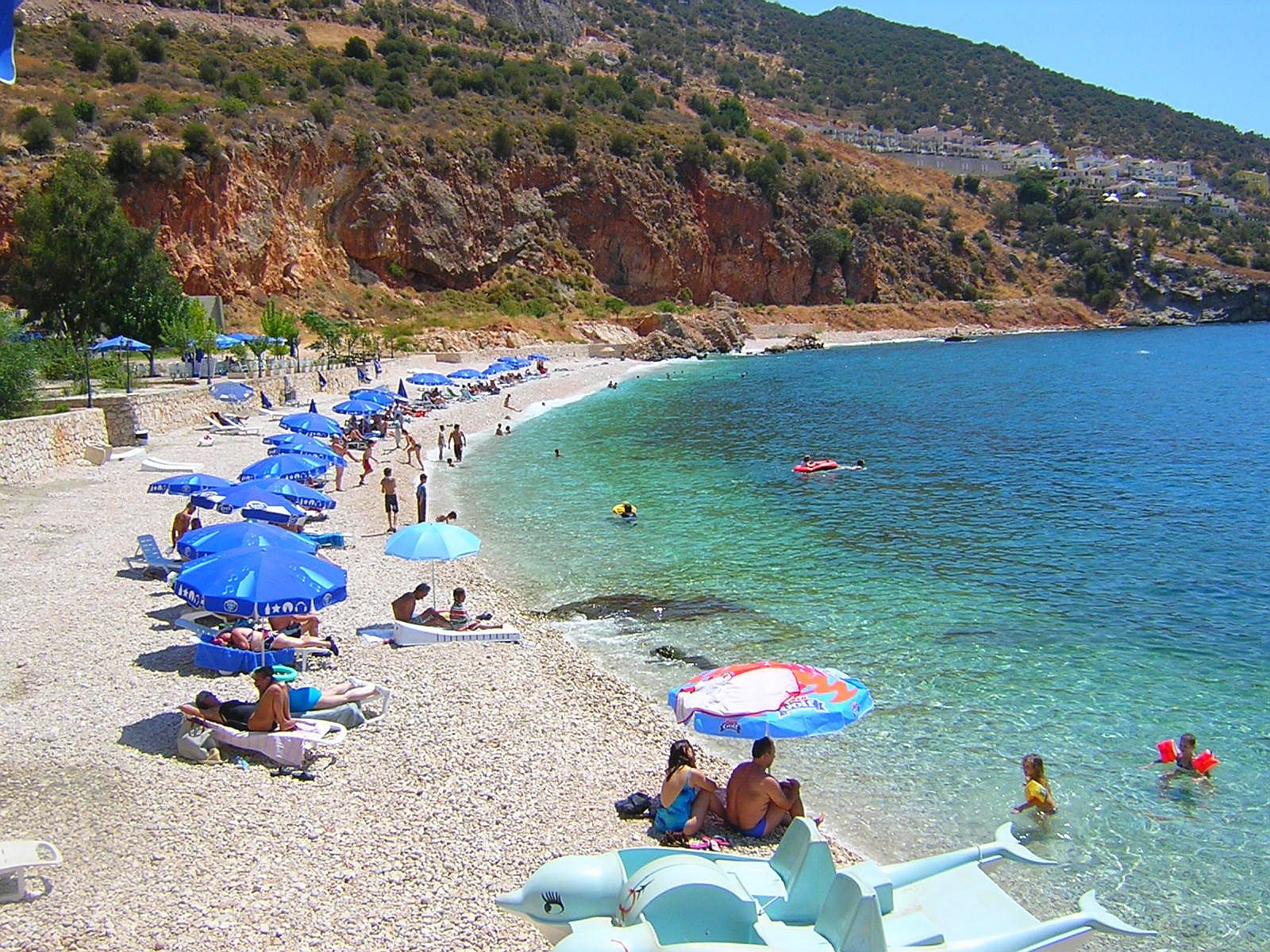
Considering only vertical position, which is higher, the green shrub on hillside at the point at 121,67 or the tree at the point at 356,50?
the tree at the point at 356,50

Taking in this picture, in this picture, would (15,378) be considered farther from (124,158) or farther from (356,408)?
(124,158)

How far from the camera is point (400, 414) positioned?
37188 mm

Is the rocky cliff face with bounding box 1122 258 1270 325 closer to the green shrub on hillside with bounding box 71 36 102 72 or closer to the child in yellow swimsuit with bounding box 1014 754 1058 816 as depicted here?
the green shrub on hillside with bounding box 71 36 102 72

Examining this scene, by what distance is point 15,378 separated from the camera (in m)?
22.5

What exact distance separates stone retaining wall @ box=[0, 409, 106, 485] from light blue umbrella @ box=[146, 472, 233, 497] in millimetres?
6195

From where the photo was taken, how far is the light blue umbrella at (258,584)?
10094 millimetres

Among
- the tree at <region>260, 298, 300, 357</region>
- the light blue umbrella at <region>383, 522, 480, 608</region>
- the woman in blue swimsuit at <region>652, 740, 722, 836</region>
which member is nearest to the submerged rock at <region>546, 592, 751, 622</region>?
the light blue umbrella at <region>383, 522, 480, 608</region>

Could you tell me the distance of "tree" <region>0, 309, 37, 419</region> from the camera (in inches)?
878

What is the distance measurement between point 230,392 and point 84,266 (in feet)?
24.2

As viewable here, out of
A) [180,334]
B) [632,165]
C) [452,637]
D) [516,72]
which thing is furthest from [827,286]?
[452,637]

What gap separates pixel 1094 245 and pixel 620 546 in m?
112

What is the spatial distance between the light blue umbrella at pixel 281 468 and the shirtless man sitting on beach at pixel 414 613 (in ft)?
20.1

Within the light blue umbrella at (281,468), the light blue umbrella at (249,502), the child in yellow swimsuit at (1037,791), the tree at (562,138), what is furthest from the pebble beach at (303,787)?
the tree at (562,138)

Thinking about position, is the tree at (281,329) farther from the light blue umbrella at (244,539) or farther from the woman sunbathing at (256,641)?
the woman sunbathing at (256,641)
